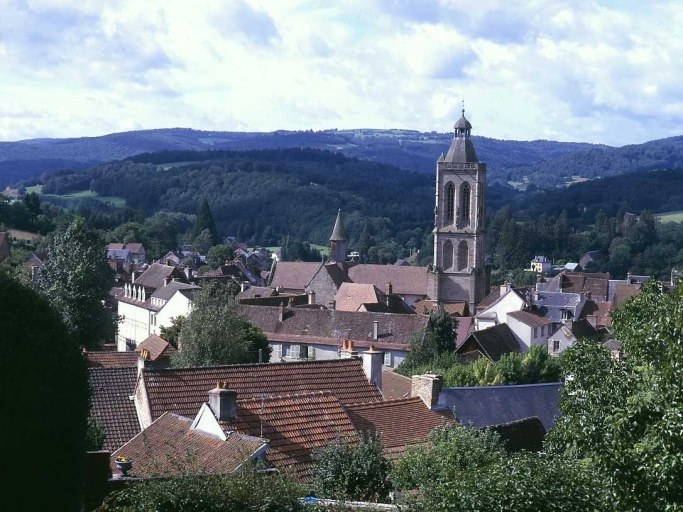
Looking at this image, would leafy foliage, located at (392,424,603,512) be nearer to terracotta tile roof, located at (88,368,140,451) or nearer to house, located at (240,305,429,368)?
terracotta tile roof, located at (88,368,140,451)

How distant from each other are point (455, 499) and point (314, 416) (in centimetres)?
688

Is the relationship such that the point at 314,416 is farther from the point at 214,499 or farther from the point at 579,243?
the point at 579,243

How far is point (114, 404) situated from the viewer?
70.9 feet

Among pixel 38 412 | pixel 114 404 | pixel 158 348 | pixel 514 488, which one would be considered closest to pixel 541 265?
pixel 158 348

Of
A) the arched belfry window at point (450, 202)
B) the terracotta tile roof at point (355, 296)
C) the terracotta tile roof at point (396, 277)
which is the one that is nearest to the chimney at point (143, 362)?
the terracotta tile roof at point (355, 296)

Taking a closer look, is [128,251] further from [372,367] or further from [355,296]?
[372,367]

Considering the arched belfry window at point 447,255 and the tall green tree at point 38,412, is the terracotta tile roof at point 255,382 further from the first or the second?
the arched belfry window at point 447,255

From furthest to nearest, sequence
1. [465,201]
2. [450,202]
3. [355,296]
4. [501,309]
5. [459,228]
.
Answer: [450,202], [465,201], [459,228], [355,296], [501,309]

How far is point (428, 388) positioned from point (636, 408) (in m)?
10.3

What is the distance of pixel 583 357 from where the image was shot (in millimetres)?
12438

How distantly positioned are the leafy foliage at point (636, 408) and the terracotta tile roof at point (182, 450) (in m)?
4.98

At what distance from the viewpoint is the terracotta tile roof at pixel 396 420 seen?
18.6 m

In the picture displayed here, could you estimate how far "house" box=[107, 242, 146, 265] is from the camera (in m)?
116

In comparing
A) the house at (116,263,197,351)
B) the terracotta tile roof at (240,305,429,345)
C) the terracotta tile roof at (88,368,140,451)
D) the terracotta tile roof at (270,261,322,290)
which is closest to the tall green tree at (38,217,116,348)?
the house at (116,263,197,351)
